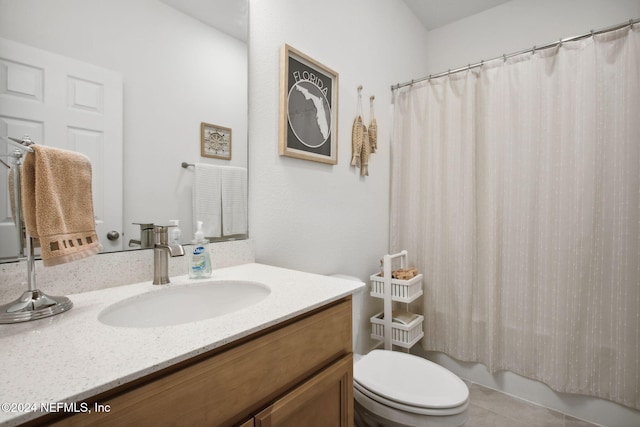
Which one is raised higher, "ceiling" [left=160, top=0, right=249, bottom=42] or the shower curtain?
"ceiling" [left=160, top=0, right=249, bottom=42]

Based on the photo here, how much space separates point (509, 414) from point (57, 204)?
2169 millimetres

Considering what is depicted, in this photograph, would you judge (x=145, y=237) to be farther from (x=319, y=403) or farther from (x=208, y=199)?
(x=319, y=403)

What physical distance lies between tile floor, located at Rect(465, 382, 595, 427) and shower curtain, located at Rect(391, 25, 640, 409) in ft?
0.57

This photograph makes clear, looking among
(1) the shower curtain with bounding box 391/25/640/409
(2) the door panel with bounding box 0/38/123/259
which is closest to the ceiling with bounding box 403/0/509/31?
(1) the shower curtain with bounding box 391/25/640/409

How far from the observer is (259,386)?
644mm

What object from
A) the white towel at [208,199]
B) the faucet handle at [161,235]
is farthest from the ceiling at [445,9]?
the faucet handle at [161,235]

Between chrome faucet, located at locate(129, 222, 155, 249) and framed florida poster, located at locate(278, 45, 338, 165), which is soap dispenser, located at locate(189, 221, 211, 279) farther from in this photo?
framed florida poster, located at locate(278, 45, 338, 165)

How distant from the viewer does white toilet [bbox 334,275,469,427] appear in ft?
3.51

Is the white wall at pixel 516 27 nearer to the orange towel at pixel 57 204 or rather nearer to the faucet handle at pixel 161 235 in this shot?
the faucet handle at pixel 161 235

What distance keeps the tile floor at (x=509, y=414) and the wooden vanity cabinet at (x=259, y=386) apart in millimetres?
1128

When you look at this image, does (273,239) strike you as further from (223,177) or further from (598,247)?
(598,247)

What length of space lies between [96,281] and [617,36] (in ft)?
7.90

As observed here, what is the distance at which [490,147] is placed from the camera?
5.98 ft

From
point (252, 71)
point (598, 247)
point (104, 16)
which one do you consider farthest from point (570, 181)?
point (104, 16)
